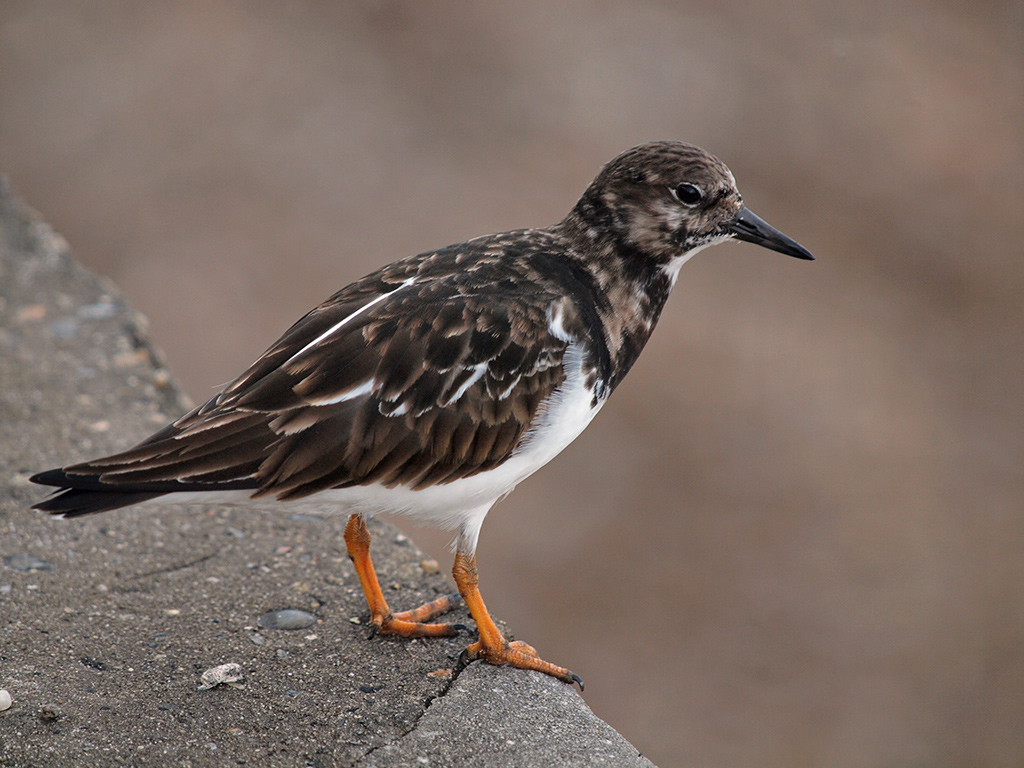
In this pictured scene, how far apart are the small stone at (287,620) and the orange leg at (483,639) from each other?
600 millimetres

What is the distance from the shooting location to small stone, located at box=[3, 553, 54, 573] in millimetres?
3791

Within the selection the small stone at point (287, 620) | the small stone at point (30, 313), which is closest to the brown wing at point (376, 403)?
the small stone at point (287, 620)

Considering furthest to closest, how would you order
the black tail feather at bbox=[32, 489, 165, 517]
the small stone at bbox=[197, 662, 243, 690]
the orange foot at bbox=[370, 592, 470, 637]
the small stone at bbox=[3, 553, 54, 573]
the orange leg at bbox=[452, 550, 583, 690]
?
the small stone at bbox=[3, 553, 54, 573]
the orange foot at bbox=[370, 592, 470, 637]
the orange leg at bbox=[452, 550, 583, 690]
the small stone at bbox=[197, 662, 243, 690]
the black tail feather at bbox=[32, 489, 165, 517]

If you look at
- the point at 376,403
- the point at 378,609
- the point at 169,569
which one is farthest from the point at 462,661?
the point at 169,569

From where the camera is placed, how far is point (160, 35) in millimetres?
11797

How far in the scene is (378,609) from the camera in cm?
364

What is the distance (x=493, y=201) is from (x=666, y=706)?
5.39m

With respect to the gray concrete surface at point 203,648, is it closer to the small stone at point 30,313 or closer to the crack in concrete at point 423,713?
the crack in concrete at point 423,713

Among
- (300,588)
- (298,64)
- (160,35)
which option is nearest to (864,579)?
(300,588)

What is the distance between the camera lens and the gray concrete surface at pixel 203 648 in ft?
9.99

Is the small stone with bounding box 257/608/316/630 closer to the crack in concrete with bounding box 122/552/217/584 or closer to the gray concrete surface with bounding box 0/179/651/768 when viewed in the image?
the gray concrete surface with bounding box 0/179/651/768

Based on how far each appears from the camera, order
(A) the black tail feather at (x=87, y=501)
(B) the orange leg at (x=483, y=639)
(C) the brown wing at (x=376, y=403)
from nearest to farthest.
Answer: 1. (A) the black tail feather at (x=87, y=501)
2. (C) the brown wing at (x=376, y=403)
3. (B) the orange leg at (x=483, y=639)

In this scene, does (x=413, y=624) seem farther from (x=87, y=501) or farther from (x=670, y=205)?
(x=670, y=205)

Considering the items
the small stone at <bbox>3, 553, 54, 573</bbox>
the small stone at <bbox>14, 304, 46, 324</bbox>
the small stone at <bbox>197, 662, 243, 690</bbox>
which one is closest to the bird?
Result: the small stone at <bbox>197, 662, 243, 690</bbox>
